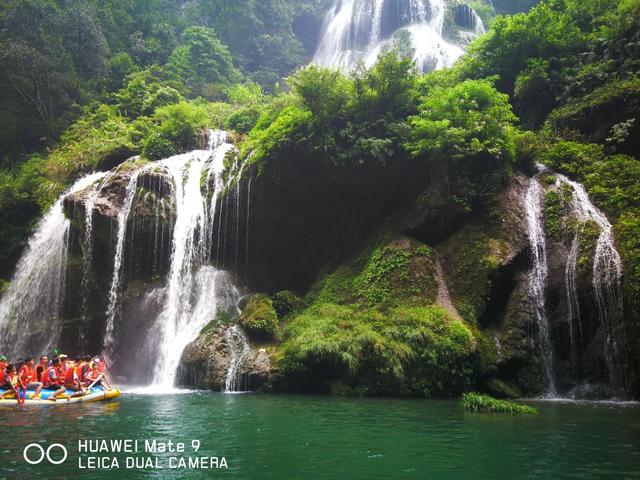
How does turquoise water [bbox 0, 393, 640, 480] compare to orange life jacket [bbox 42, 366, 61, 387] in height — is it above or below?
below

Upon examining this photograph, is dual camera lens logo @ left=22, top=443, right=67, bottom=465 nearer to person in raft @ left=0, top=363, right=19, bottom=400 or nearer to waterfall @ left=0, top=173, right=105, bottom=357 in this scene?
person in raft @ left=0, top=363, right=19, bottom=400

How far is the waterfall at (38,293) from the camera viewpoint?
18.2 meters

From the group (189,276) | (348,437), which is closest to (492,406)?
(348,437)

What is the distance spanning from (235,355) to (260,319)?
135 centimetres

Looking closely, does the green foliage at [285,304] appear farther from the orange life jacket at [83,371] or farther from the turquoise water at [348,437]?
the orange life jacket at [83,371]

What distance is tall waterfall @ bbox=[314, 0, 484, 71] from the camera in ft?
111

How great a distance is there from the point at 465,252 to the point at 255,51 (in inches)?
1380

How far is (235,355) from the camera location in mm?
14469

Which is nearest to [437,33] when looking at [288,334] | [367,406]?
[288,334]

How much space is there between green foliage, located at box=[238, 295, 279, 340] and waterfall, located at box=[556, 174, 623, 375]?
836 cm

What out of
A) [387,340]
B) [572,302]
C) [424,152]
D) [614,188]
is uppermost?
[424,152]

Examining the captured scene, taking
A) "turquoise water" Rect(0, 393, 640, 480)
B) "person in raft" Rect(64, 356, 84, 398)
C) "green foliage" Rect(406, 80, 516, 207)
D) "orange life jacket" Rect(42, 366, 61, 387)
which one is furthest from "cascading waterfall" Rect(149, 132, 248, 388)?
"green foliage" Rect(406, 80, 516, 207)

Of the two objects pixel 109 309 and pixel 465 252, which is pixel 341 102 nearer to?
pixel 465 252

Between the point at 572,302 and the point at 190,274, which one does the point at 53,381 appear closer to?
the point at 190,274
